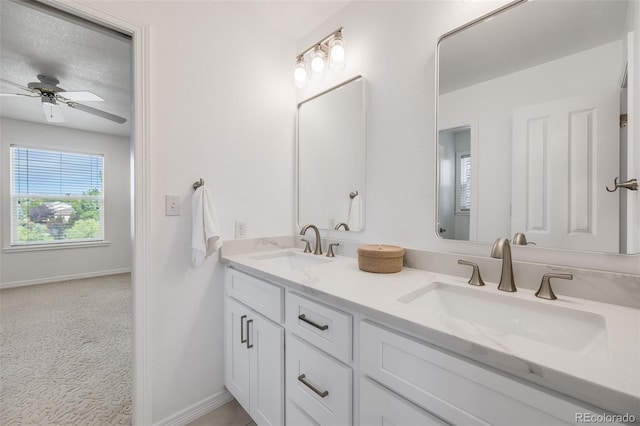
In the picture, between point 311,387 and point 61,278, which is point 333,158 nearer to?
point 311,387

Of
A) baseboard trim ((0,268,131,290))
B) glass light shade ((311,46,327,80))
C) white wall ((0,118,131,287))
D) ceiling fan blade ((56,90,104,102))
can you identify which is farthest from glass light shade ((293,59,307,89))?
baseboard trim ((0,268,131,290))

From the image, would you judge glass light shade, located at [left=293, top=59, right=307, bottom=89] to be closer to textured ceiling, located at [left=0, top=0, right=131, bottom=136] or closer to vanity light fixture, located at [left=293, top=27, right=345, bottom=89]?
vanity light fixture, located at [left=293, top=27, right=345, bottom=89]

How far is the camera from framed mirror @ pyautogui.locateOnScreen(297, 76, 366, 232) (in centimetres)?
158

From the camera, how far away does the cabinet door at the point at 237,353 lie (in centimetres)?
140

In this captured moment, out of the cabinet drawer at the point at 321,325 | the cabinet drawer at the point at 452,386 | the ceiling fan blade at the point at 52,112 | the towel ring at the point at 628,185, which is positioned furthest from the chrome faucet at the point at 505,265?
the ceiling fan blade at the point at 52,112

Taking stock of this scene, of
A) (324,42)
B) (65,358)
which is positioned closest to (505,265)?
(324,42)

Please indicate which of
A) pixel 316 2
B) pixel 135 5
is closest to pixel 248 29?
pixel 316 2

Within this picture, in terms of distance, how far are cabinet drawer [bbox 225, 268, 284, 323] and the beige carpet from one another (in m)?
0.96

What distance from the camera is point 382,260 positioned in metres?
1.22

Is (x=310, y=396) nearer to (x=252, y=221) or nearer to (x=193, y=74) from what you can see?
(x=252, y=221)

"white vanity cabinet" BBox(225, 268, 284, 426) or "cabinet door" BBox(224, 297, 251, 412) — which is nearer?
"white vanity cabinet" BBox(225, 268, 284, 426)

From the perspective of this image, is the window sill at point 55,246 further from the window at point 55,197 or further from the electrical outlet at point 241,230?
the electrical outlet at point 241,230

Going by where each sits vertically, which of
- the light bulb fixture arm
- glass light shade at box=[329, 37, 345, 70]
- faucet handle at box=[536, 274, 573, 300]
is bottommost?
faucet handle at box=[536, 274, 573, 300]

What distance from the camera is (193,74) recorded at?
4.95 ft
